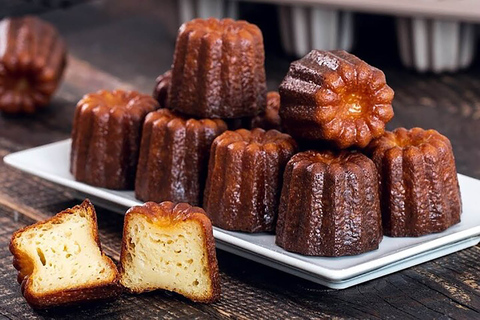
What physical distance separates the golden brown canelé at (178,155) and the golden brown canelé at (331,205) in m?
0.32

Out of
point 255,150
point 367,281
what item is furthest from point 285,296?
point 255,150

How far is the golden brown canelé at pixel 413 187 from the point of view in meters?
2.34

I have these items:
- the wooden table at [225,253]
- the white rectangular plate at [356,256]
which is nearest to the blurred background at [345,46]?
the wooden table at [225,253]

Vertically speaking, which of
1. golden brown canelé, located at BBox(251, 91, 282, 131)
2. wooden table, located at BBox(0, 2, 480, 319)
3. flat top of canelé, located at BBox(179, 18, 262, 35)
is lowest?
wooden table, located at BBox(0, 2, 480, 319)

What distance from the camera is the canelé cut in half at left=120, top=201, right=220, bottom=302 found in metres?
2.15

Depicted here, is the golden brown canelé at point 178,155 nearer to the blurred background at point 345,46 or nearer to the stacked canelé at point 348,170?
the stacked canelé at point 348,170

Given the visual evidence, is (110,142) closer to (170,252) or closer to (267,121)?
(267,121)

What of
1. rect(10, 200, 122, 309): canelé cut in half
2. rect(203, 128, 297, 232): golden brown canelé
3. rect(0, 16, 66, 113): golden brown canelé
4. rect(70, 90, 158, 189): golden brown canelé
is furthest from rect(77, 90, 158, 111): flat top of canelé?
rect(0, 16, 66, 113): golden brown canelé

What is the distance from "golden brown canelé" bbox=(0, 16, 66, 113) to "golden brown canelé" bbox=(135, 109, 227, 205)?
1.20 m

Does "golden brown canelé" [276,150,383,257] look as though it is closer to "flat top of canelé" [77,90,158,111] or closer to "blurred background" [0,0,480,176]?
"flat top of canelé" [77,90,158,111]

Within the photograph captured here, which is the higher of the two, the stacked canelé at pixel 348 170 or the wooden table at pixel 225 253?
the stacked canelé at pixel 348 170

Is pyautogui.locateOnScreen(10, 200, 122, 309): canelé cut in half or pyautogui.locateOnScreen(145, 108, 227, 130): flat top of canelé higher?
pyautogui.locateOnScreen(145, 108, 227, 130): flat top of canelé

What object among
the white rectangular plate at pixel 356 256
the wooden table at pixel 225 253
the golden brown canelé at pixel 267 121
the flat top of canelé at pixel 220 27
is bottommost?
the wooden table at pixel 225 253

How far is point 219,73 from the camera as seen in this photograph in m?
2.52
